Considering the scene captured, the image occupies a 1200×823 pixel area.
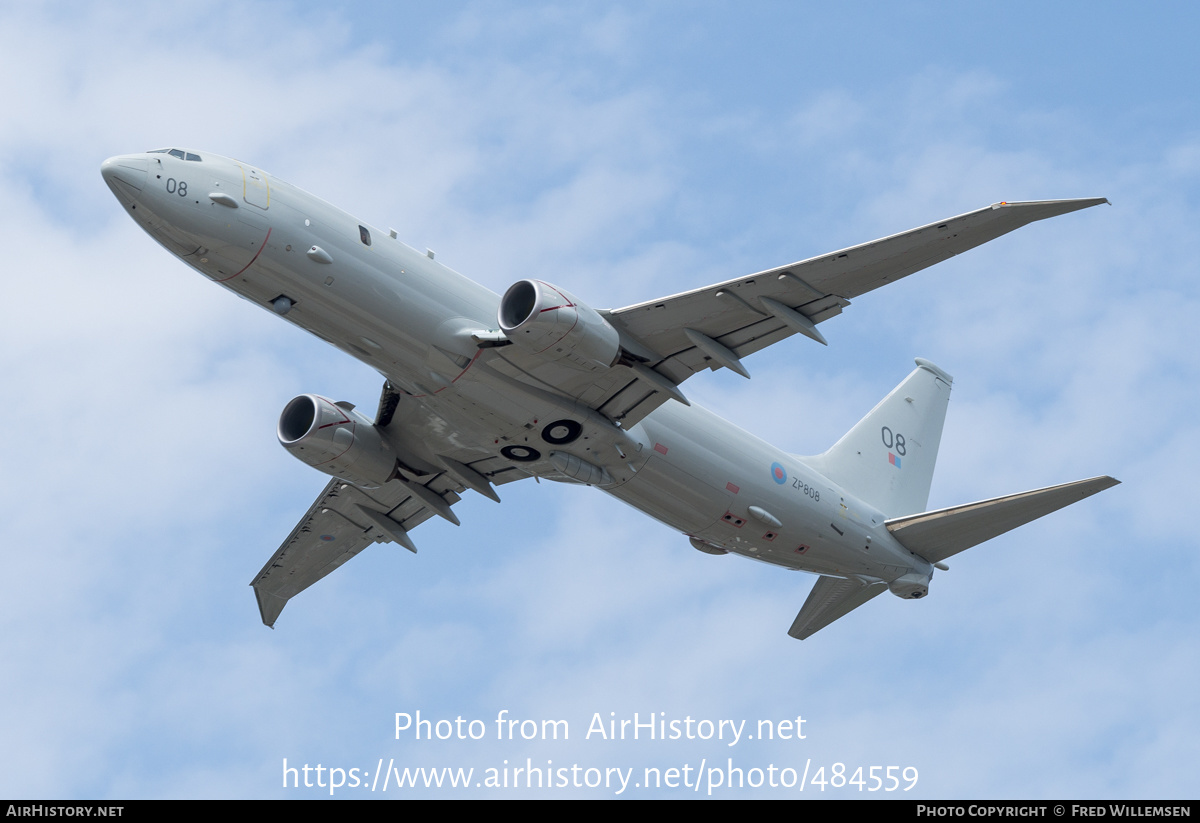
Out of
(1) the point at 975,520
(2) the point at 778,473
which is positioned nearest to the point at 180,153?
(2) the point at 778,473

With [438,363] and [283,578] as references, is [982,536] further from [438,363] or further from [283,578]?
[283,578]

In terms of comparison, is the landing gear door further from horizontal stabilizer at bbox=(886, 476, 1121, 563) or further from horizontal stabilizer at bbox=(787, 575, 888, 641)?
horizontal stabilizer at bbox=(787, 575, 888, 641)

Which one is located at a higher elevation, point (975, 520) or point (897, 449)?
point (897, 449)

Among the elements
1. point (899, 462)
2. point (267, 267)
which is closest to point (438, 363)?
point (267, 267)

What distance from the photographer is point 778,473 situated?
119ft

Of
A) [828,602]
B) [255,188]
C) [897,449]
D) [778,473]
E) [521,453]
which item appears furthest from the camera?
[897,449]

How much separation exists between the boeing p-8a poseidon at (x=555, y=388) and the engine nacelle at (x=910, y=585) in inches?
2.4

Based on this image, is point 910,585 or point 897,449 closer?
point 910,585

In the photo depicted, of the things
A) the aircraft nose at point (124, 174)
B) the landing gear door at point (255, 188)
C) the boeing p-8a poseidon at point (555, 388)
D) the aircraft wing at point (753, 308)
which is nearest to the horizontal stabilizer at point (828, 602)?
the boeing p-8a poseidon at point (555, 388)

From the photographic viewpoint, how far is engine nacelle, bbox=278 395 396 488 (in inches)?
1361

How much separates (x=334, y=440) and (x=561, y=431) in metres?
6.33

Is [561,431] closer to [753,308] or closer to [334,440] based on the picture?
[753,308]

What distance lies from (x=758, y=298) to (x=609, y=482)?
22.0 ft

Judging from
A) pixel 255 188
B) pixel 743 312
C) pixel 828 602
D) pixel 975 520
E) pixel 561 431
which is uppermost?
pixel 255 188
